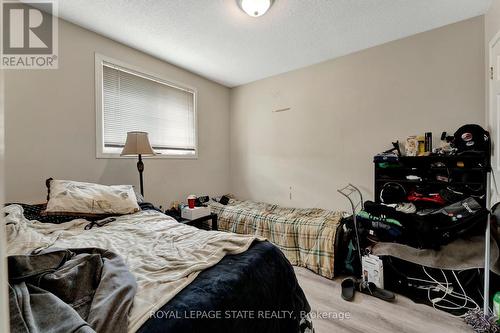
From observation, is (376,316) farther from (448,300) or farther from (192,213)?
(192,213)

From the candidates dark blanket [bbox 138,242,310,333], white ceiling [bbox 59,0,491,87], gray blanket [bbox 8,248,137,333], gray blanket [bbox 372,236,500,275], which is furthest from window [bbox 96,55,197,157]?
gray blanket [bbox 372,236,500,275]

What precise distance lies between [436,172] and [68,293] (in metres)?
2.81

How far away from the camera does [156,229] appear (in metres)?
1.49

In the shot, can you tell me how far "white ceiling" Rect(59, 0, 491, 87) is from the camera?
1.87m

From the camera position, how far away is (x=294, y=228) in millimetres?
2463

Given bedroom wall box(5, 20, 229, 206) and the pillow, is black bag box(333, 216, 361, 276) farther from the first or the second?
bedroom wall box(5, 20, 229, 206)

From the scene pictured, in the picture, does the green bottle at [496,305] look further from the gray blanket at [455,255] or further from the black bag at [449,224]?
the black bag at [449,224]

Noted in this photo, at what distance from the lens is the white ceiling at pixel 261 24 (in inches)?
73.5

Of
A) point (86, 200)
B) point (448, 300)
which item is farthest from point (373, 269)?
point (86, 200)

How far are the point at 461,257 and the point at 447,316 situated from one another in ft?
1.43

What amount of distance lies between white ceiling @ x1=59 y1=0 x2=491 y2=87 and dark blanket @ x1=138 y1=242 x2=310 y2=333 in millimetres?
2002

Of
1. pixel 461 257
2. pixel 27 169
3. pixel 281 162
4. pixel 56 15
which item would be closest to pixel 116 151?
pixel 27 169

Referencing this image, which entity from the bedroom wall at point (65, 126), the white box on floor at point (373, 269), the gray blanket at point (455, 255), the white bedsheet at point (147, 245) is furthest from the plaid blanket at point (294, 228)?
the white bedsheet at point (147, 245)

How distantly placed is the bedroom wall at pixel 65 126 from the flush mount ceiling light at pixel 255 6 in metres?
1.47
